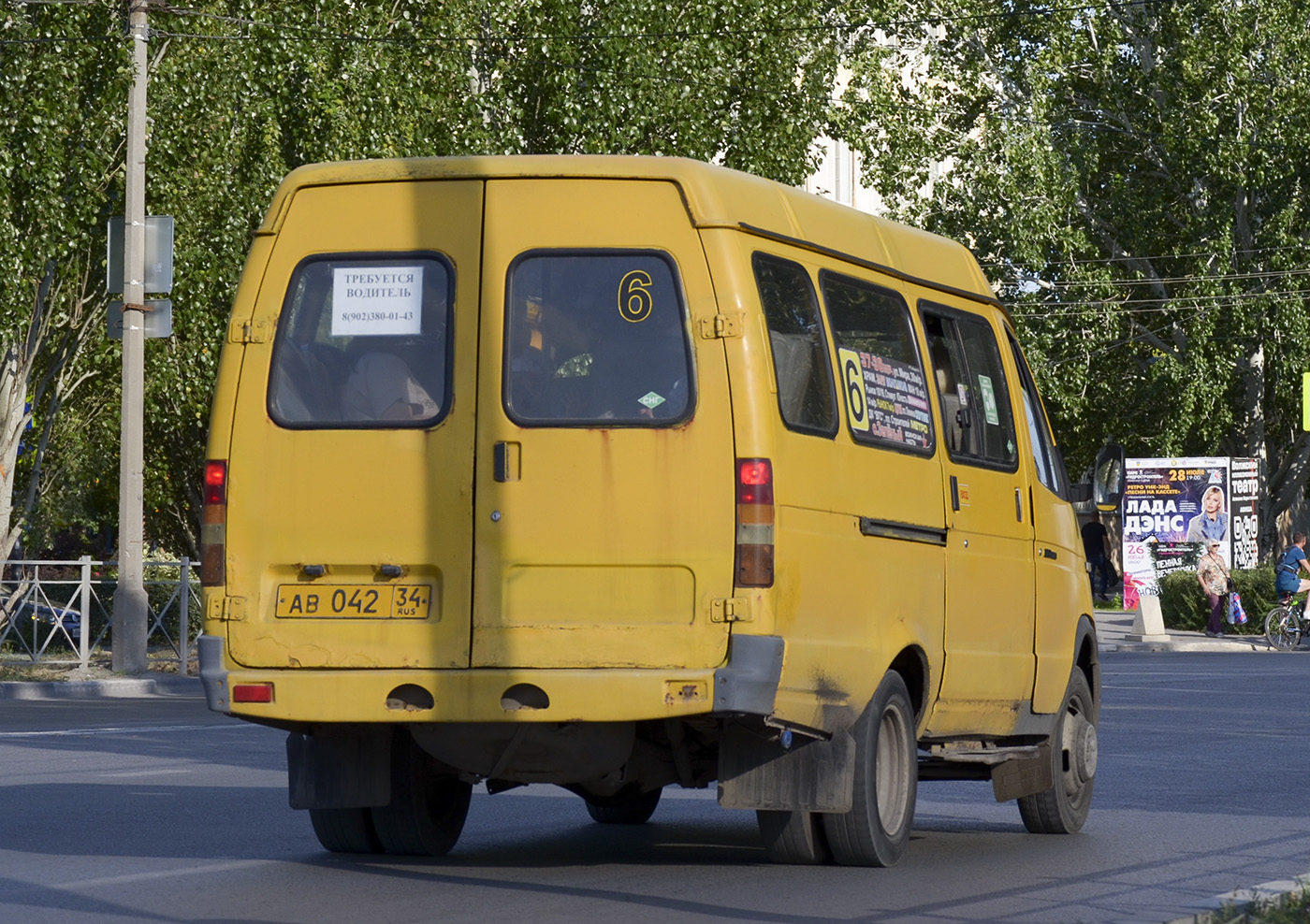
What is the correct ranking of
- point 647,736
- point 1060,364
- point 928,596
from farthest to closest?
point 1060,364 → point 928,596 → point 647,736

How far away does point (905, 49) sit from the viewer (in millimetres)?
48906

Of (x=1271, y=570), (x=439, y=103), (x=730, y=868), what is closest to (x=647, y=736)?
(x=730, y=868)

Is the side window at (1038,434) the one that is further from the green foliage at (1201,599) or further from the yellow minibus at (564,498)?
the green foliage at (1201,599)

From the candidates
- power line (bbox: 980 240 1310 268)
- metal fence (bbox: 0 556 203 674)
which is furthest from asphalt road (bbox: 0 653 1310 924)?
power line (bbox: 980 240 1310 268)

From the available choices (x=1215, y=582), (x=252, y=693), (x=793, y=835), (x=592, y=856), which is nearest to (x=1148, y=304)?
(x=1215, y=582)

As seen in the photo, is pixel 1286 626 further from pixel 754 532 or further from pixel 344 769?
pixel 754 532

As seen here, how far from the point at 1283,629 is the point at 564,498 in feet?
91.6

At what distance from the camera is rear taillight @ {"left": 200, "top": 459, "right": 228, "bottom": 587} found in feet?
26.1

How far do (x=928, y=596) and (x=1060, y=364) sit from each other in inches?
1564

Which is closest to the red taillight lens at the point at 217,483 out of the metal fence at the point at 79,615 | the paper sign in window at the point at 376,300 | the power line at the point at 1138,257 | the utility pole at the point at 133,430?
the paper sign in window at the point at 376,300

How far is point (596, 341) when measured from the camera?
310 inches

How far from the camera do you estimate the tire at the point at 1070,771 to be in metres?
10.2

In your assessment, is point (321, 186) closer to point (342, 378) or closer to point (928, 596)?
point (342, 378)

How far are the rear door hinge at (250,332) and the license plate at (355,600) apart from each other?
94 cm
